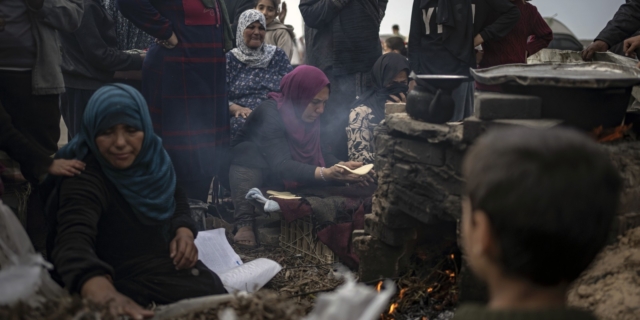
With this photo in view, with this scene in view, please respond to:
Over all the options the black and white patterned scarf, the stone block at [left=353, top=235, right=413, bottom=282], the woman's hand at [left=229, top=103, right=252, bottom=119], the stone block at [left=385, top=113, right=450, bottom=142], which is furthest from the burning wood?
the black and white patterned scarf

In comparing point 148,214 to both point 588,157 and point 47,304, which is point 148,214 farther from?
point 588,157

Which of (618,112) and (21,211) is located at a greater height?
(618,112)

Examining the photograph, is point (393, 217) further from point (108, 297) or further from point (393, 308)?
point (108, 297)

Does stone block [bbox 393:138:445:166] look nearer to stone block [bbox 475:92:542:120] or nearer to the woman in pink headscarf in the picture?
stone block [bbox 475:92:542:120]

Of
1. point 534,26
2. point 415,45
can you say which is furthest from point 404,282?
point 534,26

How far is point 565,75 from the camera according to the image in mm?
3543

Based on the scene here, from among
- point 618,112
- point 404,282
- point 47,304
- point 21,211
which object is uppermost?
point 618,112

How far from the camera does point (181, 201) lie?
10.9ft

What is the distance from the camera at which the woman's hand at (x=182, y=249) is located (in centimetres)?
313

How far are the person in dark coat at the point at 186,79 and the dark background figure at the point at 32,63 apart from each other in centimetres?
56

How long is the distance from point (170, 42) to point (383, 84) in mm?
2109

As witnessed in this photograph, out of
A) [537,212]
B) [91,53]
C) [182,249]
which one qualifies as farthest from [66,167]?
[91,53]

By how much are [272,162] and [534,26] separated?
2869mm

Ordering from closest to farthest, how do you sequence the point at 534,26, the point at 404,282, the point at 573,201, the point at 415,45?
the point at 573,201 → the point at 404,282 → the point at 415,45 → the point at 534,26
